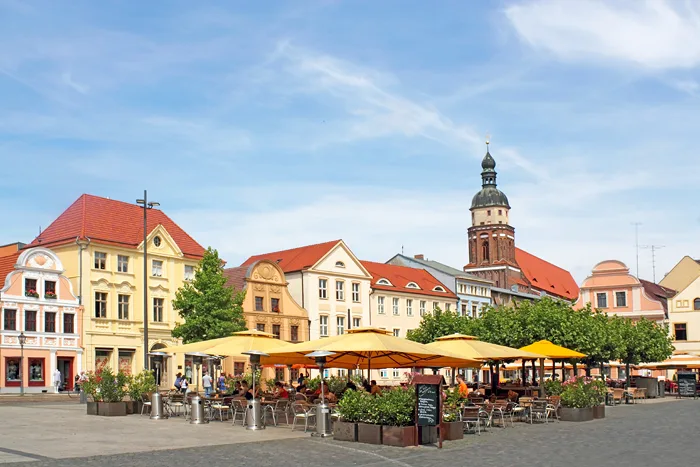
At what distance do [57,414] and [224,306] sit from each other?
2191cm

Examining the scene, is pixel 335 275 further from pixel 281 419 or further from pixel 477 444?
pixel 477 444

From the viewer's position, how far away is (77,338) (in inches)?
2039

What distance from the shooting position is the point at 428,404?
19078 millimetres

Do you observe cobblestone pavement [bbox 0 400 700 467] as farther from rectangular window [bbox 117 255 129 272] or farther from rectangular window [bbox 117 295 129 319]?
rectangular window [bbox 117 255 129 272]

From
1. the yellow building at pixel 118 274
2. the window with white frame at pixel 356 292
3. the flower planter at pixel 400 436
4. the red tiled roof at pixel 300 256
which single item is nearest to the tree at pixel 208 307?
the yellow building at pixel 118 274

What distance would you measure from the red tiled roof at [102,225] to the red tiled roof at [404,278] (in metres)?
19.4

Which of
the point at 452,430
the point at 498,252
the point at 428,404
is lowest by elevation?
the point at 452,430

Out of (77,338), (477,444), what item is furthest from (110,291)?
A: (477,444)

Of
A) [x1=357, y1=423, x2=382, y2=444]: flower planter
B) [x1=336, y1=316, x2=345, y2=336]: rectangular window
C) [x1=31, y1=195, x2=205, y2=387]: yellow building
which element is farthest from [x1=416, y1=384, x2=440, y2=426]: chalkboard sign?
[x1=336, y1=316, x2=345, y2=336]: rectangular window

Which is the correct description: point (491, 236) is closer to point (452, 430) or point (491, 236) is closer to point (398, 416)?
point (452, 430)

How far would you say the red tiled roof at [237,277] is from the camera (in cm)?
6306

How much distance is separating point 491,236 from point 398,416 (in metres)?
102

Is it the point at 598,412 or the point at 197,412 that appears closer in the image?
the point at 197,412

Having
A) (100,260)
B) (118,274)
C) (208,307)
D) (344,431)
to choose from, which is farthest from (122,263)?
(344,431)
